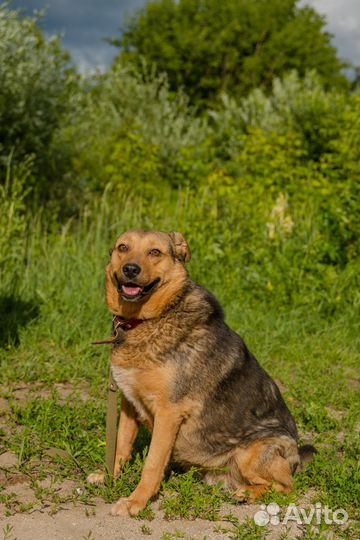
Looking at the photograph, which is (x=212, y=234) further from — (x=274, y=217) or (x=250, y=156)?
(x=250, y=156)

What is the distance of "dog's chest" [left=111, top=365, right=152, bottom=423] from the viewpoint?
11.5 feet

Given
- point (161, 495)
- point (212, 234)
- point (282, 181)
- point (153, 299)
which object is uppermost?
point (282, 181)

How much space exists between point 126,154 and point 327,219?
5.16 m

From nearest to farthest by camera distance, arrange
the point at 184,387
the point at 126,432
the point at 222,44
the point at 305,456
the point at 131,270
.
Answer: the point at 184,387, the point at 131,270, the point at 126,432, the point at 305,456, the point at 222,44

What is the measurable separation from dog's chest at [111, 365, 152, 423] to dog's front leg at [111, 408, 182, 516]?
0.21m

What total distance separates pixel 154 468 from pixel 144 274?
118 centimetres

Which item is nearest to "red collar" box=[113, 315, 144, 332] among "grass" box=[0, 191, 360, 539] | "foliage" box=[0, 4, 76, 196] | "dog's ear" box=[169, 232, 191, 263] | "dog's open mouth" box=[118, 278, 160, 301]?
"dog's open mouth" box=[118, 278, 160, 301]

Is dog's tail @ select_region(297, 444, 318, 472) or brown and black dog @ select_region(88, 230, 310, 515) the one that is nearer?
brown and black dog @ select_region(88, 230, 310, 515)

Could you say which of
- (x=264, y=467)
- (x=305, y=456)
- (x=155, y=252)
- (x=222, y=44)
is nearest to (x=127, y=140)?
(x=155, y=252)

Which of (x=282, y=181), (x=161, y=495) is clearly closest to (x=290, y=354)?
(x=161, y=495)

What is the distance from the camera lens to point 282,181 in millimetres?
11953

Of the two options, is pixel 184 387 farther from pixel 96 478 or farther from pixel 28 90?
pixel 28 90

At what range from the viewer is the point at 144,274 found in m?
3.68

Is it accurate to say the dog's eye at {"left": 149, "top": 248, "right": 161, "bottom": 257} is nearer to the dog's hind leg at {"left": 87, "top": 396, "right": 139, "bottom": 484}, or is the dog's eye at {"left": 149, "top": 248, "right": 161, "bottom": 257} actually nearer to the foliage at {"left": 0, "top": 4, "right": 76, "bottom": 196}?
the dog's hind leg at {"left": 87, "top": 396, "right": 139, "bottom": 484}
